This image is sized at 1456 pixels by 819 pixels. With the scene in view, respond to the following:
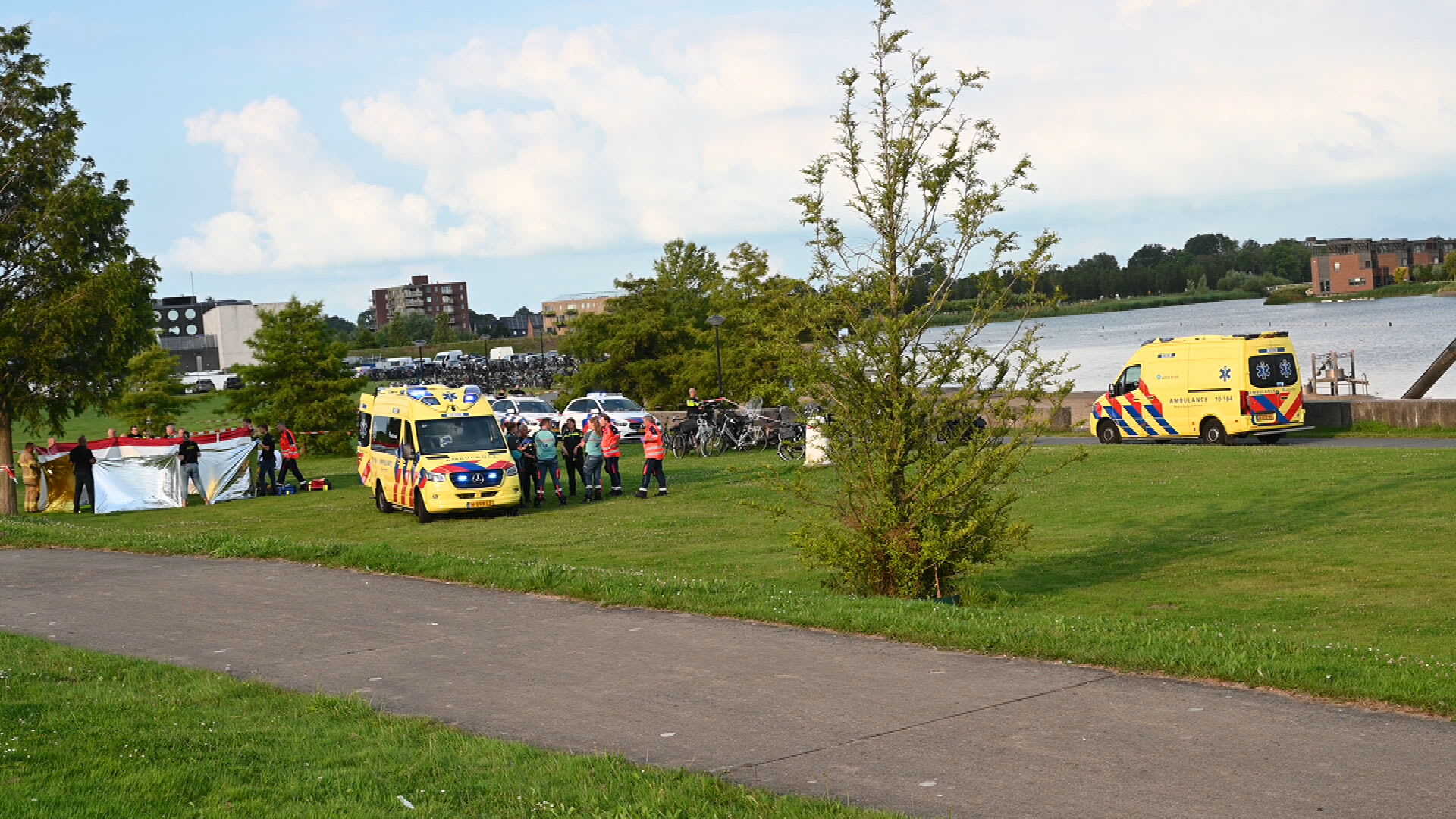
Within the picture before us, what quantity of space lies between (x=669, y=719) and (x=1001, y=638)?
2.66m

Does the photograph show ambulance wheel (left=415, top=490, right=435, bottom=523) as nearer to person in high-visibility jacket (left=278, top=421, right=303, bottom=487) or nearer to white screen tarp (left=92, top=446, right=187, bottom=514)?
white screen tarp (left=92, top=446, right=187, bottom=514)

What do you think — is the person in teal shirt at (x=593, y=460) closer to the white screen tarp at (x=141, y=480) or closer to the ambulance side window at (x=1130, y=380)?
the white screen tarp at (x=141, y=480)

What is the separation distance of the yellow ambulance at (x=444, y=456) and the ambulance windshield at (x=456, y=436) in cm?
1

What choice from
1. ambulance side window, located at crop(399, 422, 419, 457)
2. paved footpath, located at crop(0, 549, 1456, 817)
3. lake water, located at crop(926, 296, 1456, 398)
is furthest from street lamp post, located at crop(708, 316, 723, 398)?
paved footpath, located at crop(0, 549, 1456, 817)

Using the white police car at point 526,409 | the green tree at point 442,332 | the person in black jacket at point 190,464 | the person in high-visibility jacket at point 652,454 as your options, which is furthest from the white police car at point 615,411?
the green tree at point 442,332

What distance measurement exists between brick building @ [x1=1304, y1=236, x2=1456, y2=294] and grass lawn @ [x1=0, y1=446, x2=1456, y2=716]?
15563 cm

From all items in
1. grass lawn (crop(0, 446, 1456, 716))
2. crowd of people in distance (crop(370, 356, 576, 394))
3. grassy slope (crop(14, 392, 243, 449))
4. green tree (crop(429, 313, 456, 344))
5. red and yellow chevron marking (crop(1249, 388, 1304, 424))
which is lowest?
grass lawn (crop(0, 446, 1456, 716))

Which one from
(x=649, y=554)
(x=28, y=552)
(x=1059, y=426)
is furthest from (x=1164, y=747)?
(x=1059, y=426)

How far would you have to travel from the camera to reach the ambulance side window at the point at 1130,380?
31.6 metres

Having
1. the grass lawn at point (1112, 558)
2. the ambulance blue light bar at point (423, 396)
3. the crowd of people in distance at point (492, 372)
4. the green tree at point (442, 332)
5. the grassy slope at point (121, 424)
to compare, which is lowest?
the grass lawn at point (1112, 558)

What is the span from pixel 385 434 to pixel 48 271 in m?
8.50

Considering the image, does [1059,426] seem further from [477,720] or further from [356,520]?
[477,720]

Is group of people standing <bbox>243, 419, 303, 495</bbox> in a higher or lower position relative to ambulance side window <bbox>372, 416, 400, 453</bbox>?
lower

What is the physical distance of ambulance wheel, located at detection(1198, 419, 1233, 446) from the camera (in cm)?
2972
